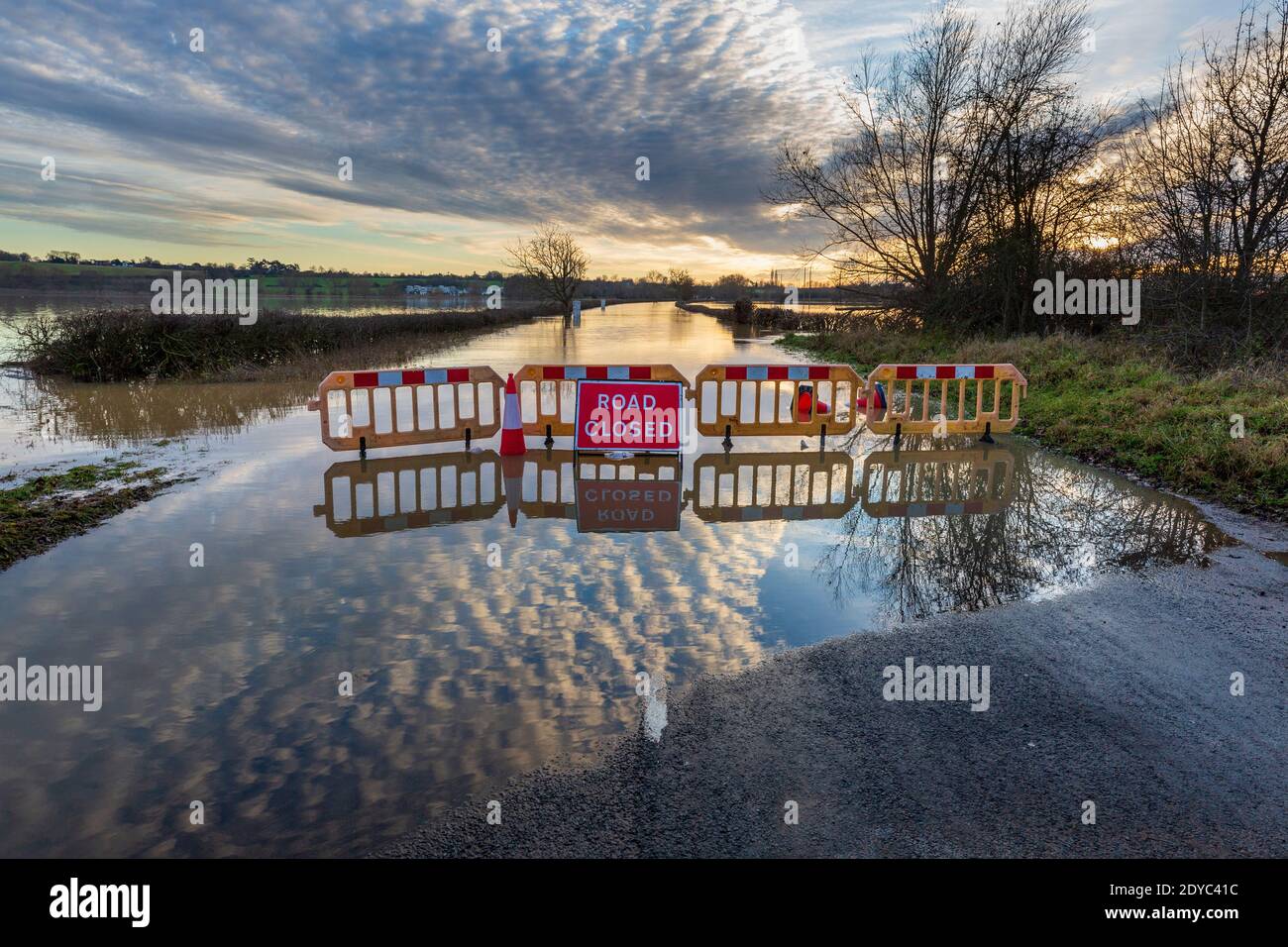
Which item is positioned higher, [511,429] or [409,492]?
[511,429]

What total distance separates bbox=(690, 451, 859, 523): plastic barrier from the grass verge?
6.35m

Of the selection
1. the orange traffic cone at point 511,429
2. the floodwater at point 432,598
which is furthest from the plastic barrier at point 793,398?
the orange traffic cone at point 511,429

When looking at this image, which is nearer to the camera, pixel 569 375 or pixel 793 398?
pixel 569 375

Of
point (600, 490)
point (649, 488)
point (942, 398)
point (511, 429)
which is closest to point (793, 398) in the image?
point (942, 398)

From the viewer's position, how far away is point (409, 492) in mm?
9023

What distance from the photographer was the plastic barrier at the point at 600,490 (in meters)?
8.01

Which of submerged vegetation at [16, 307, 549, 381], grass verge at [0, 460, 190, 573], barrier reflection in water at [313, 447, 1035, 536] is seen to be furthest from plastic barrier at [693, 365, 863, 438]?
submerged vegetation at [16, 307, 549, 381]

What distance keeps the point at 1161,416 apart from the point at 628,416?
8532mm

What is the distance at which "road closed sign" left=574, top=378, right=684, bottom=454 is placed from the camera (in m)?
10.7

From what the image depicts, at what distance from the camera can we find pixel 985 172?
28.0 m

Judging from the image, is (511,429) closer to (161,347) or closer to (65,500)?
(65,500)

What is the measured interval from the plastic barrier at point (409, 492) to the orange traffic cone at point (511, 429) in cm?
26
